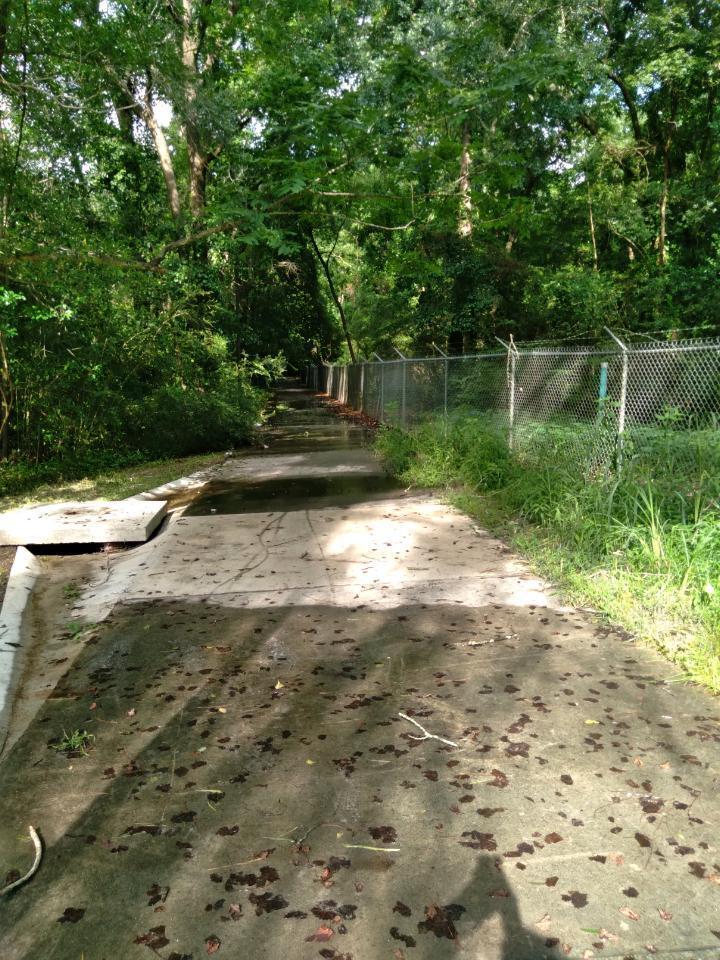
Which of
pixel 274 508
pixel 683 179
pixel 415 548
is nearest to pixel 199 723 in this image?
pixel 415 548

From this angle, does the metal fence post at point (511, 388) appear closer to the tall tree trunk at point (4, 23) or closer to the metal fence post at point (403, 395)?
the metal fence post at point (403, 395)

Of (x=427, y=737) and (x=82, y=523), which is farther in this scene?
(x=82, y=523)

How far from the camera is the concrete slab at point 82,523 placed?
6.95 m

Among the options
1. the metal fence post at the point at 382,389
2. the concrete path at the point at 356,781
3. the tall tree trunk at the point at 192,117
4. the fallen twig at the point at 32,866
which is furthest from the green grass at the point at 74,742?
the metal fence post at the point at 382,389

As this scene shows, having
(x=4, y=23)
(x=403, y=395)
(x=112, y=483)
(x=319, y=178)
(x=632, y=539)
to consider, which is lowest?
(x=112, y=483)

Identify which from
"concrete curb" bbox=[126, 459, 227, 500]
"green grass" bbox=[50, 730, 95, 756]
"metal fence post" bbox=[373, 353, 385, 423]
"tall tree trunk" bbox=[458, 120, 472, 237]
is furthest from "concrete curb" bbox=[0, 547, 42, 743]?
"metal fence post" bbox=[373, 353, 385, 423]

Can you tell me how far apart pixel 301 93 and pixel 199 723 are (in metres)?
10.3

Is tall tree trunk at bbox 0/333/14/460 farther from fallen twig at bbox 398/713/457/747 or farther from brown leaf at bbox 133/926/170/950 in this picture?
brown leaf at bbox 133/926/170/950

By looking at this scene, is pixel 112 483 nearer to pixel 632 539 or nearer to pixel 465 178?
pixel 465 178

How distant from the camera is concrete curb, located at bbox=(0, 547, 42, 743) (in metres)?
4.03

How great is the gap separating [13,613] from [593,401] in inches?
272

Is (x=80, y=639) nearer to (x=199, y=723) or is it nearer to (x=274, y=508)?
(x=199, y=723)

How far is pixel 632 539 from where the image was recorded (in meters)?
5.27

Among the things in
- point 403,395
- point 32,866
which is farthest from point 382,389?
point 32,866
